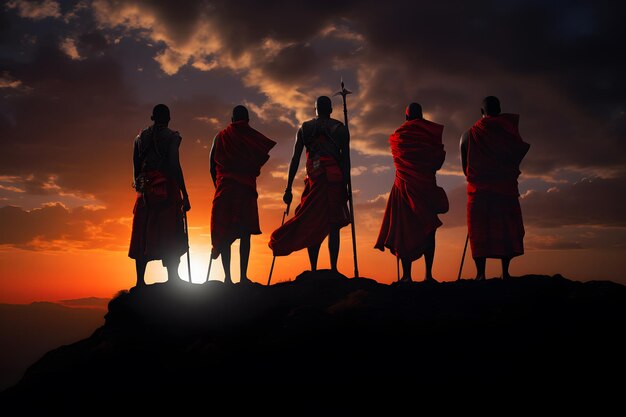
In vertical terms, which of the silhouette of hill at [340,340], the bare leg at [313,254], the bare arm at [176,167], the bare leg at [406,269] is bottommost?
the silhouette of hill at [340,340]

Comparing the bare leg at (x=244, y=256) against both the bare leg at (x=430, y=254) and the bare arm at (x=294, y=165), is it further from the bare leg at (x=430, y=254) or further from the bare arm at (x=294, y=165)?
the bare leg at (x=430, y=254)

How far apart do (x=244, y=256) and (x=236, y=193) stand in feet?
4.26

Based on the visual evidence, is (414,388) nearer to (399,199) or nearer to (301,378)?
(301,378)

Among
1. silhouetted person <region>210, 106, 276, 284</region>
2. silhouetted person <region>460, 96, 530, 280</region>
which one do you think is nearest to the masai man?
silhouetted person <region>460, 96, 530, 280</region>

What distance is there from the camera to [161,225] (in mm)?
11641

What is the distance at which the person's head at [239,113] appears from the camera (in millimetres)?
11914

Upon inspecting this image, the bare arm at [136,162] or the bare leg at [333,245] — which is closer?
the bare leg at [333,245]

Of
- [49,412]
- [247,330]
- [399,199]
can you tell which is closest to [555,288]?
[399,199]

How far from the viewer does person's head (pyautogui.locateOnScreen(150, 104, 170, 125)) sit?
11.8 m

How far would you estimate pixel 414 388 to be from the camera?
8.20m

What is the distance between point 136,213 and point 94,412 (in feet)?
13.9

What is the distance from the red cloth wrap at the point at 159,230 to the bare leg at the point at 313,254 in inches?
103

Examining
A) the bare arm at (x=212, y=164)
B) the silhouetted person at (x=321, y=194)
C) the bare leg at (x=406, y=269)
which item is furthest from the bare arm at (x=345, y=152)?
the bare arm at (x=212, y=164)

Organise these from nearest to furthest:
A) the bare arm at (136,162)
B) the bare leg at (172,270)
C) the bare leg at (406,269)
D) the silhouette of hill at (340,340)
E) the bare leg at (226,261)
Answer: the silhouette of hill at (340,340) → the bare leg at (406,269) → the bare leg at (226,261) → the bare leg at (172,270) → the bare arm at (136,162)
